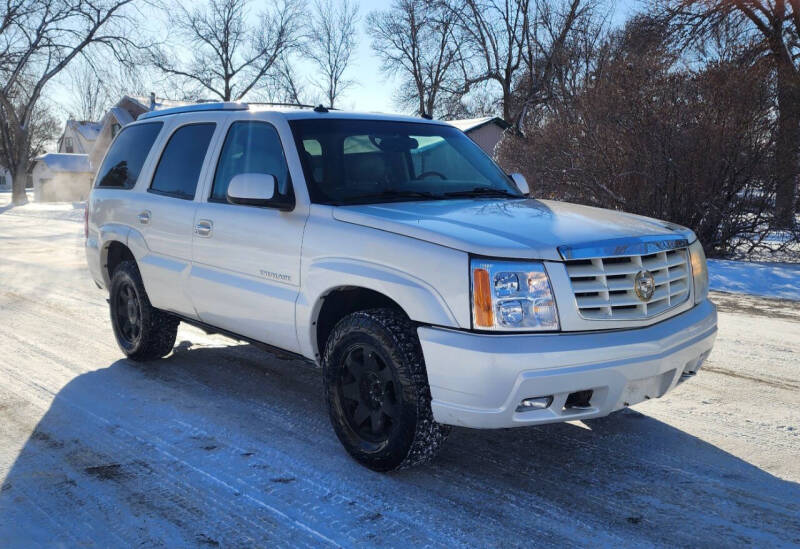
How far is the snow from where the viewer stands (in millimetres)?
9078

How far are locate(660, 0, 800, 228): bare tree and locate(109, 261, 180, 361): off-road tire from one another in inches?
386

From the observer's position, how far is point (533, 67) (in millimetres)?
41125

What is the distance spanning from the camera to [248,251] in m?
4.41

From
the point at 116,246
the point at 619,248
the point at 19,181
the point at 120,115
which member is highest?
the point at 120,115

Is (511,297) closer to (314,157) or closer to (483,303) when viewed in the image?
(483,303)

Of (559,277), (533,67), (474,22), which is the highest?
(474,22)

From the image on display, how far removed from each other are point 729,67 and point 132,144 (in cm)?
953

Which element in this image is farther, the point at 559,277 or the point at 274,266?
the point at 274,266

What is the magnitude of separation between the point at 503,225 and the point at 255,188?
4.66ft

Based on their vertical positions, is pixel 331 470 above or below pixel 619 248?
below

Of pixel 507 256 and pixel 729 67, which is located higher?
pixel 729 67

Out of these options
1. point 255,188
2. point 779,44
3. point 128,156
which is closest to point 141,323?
point 128,156

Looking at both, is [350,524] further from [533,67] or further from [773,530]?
[533,67]

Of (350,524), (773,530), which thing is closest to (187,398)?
(350,524)
